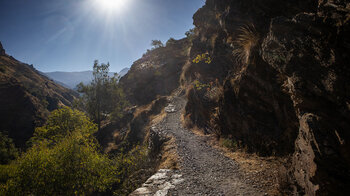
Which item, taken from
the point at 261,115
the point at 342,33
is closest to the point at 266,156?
the point at 261,115

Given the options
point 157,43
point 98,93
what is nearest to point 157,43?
point 157,43

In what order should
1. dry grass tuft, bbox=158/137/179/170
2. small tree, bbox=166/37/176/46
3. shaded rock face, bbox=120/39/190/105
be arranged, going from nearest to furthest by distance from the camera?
1. dry grass tuft, bbox=158/137/179/170
2. shaded rock face, bbox=120/39/190/105
3. small tree, bbox=166/37/176/46

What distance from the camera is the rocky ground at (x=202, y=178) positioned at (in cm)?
640

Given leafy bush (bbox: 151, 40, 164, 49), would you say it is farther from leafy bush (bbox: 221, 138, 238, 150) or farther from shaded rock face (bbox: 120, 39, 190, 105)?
leafy bush (bbox: 221, 138, 238, 150)

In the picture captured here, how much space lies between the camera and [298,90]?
4859 mm

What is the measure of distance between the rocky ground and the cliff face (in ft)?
5.68

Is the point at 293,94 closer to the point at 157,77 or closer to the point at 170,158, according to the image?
the point at 170,158

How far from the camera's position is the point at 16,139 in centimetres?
6269

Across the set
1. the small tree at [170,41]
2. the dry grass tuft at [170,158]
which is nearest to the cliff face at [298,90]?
the dry grass tuft at [170,158]

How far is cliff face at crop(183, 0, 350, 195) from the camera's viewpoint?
3.88 m

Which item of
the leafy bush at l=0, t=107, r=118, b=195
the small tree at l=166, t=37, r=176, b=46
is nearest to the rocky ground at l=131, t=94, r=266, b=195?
the leafy bush at l=0, t=107, r=118, b=195

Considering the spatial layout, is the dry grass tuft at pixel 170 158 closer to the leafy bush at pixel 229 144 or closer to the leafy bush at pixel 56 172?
the leafy bush at pixel 229 144

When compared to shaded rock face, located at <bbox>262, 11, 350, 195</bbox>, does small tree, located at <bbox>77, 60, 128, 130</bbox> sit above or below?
above

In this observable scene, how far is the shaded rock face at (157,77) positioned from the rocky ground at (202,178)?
29.2 m
